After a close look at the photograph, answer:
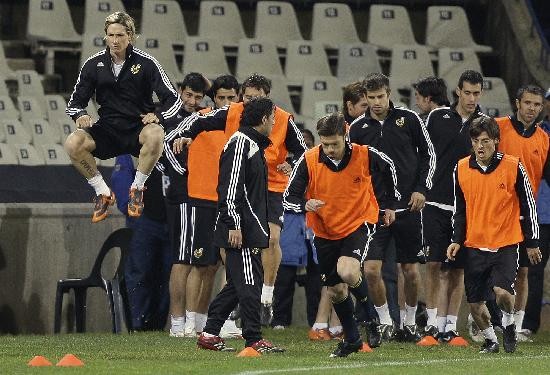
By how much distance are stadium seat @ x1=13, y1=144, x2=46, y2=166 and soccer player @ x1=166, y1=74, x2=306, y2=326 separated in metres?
4.84

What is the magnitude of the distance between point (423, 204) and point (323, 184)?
6.20ft

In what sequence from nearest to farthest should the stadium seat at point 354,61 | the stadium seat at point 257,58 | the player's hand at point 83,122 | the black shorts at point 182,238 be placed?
the player's hand at point 83,122 < the black shorts at point 182,238 < the stadium seat at point 257,58 < the stadium seat at point 354,61

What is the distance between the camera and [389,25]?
22578 millimetres

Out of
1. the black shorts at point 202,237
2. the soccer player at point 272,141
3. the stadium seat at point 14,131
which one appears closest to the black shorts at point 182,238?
the black shorts at point 202,237

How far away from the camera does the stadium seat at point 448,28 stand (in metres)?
22.6

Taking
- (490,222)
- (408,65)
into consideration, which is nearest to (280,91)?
(408,65)

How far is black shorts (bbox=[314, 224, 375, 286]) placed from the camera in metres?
12.3

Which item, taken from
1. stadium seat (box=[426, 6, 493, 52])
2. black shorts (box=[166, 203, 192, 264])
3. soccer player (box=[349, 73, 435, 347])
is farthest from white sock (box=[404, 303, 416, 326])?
stadium seat (box=[426, 6, 493, 52])

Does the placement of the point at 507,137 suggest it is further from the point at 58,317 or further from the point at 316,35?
the point at 316,35

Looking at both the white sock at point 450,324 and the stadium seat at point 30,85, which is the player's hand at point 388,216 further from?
the stadium seat at point 30,85

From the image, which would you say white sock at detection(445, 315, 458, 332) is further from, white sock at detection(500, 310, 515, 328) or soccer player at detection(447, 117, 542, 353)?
white sock at detection(500, 310, 515, 328)

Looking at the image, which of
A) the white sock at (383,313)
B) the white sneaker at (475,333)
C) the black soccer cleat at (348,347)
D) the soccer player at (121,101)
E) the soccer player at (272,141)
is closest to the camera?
the black soccer cleat at (348,347)

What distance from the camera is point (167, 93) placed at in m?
13.5

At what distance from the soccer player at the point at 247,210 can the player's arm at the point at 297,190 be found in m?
0.18
